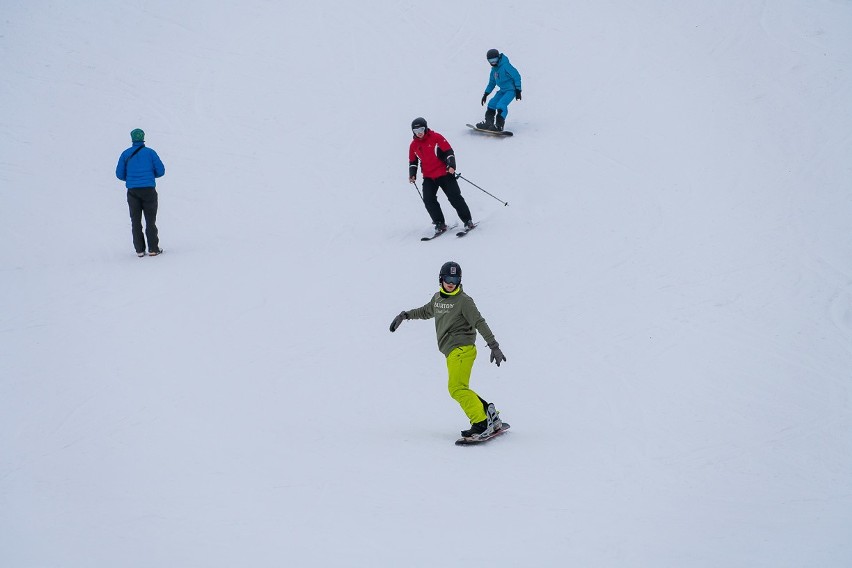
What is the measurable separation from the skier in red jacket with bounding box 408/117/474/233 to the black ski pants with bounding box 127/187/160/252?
3.33 metres

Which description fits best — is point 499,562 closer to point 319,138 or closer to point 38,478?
point 38,478

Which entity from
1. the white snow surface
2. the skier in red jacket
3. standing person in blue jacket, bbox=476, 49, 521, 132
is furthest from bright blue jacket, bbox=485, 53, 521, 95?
the skier in red jacket

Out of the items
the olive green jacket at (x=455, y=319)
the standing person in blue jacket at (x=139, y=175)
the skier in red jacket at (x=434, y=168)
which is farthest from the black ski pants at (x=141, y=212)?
the olive green jacket at (x=455, y=319)

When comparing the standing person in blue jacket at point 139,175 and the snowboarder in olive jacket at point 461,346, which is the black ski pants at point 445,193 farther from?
the snowboarder in olive jacket at point 461,346

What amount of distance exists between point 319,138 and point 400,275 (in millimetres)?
5470

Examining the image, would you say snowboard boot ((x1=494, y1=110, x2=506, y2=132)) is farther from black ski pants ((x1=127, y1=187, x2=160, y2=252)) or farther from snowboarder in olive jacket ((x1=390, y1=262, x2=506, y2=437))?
snowboarder in olive jacket ((x1=390, y1=262, x2=506, y2=437))

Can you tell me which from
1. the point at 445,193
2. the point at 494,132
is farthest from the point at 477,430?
→ the point at 494,132

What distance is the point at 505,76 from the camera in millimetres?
14055

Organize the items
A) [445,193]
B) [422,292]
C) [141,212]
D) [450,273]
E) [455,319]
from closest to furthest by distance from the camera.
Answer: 1. [450,273]
2. [455,319]
3. [422,292]
4. [141,212]
5. [445,193]

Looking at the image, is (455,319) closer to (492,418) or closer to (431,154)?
(492,418)

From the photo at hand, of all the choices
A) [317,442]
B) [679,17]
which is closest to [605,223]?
[317,442]

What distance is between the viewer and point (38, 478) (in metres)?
6.00

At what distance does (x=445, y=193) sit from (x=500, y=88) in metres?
3.91

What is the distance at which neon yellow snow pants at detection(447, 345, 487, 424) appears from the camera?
6.68 meters
